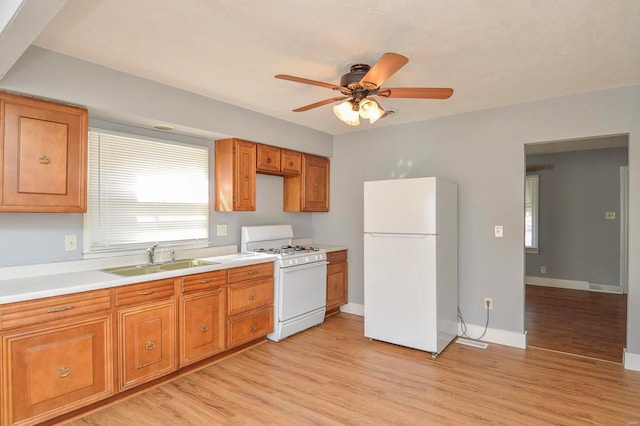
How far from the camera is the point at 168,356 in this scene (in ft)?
8.90

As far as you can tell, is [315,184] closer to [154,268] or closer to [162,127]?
[162,127]

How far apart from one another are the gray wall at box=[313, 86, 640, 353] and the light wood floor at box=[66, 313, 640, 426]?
22.1 inches

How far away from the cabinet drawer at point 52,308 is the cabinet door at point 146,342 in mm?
184

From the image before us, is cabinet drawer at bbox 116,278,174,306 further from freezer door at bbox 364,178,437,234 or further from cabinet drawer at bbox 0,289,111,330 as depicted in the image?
freezer door at bbox 364,178,437,234

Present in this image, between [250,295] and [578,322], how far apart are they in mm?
3853

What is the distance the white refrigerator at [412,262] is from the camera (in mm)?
3266

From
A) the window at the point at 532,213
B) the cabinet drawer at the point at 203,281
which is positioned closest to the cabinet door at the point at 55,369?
the cabinet drawer at the point at 203,281

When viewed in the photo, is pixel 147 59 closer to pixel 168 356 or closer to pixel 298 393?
pixel 168 356

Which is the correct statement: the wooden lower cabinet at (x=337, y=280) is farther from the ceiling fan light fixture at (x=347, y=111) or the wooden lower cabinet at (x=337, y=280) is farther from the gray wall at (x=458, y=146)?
the ceiling fan light fixture at (x=347, y=111)

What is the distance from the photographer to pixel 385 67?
6.48ft

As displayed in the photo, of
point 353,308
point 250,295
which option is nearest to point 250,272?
point 250,295

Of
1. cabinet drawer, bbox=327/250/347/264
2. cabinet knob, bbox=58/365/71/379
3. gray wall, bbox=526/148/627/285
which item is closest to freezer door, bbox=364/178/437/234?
cabinet drawer, bbox=327/250/347/264

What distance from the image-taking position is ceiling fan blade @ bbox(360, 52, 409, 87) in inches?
73.2

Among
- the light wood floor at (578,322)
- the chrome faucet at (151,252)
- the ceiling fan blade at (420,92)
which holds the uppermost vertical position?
the ceiling fan blade at (420,92)
